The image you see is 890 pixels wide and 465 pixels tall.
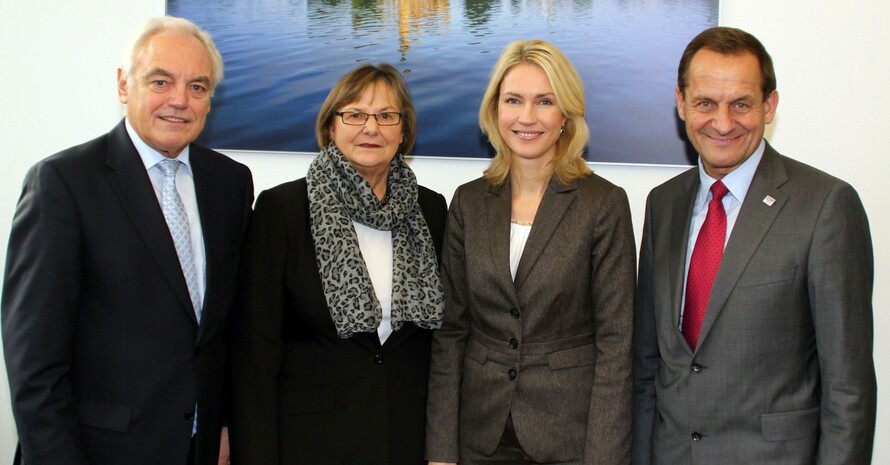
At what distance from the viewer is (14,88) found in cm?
317

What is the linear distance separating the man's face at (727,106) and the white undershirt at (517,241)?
1.75ft

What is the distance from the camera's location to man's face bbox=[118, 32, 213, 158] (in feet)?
5.93

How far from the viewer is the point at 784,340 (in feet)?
5.62

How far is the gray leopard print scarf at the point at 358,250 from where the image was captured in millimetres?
1913

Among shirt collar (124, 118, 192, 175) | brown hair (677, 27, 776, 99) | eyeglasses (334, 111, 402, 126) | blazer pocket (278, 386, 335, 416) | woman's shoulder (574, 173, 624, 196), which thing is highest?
brown hair (677, 27, 776, 99)

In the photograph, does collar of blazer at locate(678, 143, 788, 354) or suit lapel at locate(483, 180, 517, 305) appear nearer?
collar of blazer at locate(678, 143, 788, 354)

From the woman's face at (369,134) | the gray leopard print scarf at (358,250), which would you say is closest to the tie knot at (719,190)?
the gray leopard print scarf at (358,250)

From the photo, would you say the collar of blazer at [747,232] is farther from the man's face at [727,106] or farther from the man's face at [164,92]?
the man's face at [164,92]

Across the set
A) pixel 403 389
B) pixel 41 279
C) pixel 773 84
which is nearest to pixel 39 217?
pixel 41 279

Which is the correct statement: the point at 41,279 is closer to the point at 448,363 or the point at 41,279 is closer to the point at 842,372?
the point at 448,363

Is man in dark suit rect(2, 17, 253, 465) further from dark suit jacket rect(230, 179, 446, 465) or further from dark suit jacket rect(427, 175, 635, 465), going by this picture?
dark suit jacket rect(427, 175, 635, 465)

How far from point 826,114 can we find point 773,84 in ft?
3.14

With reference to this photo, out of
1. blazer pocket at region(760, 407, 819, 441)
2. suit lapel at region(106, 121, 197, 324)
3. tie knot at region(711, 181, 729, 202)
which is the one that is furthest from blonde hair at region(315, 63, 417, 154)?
blazer pocket at region(760, 407, 819, 441)

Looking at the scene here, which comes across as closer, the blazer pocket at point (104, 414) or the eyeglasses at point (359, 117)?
the blazer pocket at point (104, 414)
